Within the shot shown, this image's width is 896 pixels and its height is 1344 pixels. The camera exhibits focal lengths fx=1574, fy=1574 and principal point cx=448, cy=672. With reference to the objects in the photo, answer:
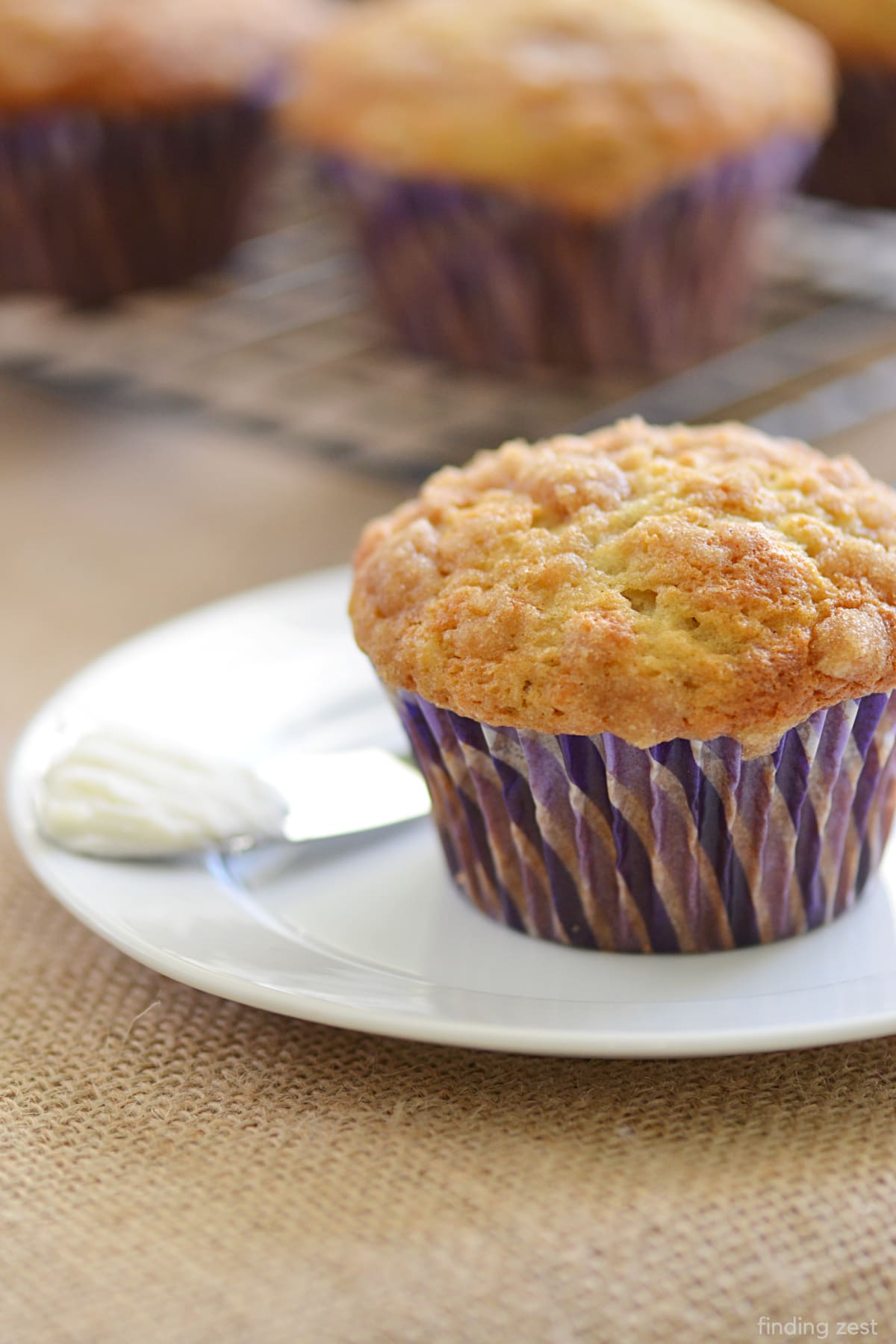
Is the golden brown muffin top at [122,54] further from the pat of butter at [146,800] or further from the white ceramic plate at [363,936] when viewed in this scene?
the pat of butter at [146,800]

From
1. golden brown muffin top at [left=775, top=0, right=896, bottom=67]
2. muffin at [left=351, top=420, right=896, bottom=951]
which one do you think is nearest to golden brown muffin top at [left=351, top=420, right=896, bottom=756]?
muffin at [left=351, top=420, right=896, bottom=951]

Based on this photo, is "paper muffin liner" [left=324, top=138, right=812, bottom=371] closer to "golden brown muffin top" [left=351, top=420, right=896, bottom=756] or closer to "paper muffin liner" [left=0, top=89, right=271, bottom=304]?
"paper muffin liner" [left=0, top=89, right=271, bottom=304]

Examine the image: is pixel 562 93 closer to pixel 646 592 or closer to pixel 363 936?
pixel 646 592

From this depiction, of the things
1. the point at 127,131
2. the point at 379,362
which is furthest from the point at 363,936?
the point at 127,131

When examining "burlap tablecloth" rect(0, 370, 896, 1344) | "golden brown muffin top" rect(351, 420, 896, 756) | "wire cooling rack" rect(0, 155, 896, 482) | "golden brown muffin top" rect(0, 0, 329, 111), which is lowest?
"wire cooling rack" rect(0, 155, 896, 482)

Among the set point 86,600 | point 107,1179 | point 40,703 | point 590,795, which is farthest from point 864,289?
point 107,1179

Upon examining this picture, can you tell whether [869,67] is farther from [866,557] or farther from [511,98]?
[866,557]

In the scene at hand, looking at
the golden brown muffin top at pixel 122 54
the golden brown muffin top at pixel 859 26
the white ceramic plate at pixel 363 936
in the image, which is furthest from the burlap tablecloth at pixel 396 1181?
the golden brown muffin top at pixel 859 26

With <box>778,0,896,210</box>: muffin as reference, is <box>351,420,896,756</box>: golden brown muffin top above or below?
above
